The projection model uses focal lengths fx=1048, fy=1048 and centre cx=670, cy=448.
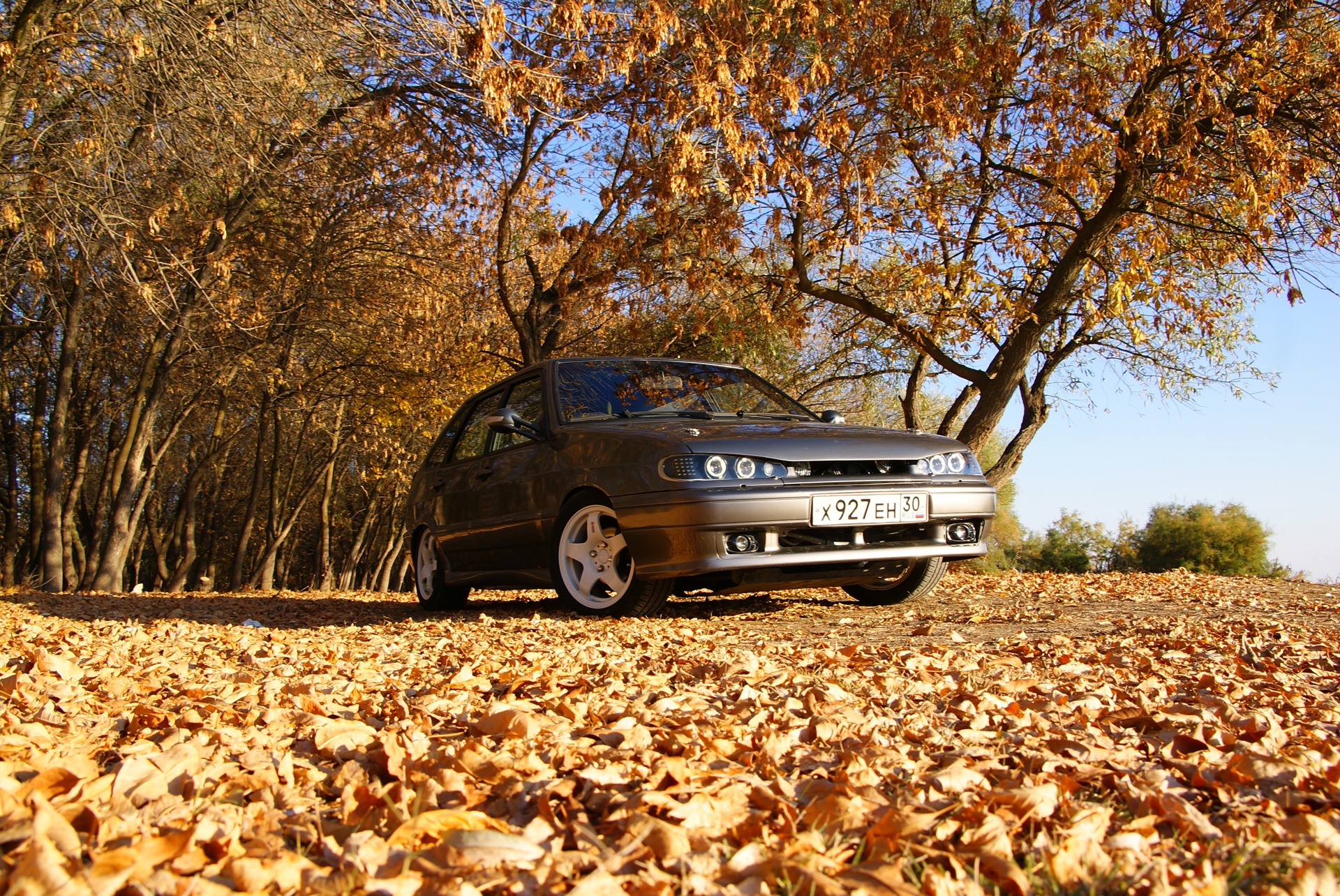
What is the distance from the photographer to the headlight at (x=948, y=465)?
5.79m

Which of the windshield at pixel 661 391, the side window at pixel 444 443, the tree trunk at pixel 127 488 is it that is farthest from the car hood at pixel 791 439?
the tree trunk at pixel 127 488

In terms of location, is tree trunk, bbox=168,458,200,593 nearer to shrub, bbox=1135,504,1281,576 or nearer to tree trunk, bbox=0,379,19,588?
tree trunk, bbox=0,379,19,588

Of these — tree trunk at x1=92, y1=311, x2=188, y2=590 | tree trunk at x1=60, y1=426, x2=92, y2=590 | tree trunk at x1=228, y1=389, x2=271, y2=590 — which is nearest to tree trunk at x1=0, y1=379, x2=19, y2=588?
tree trunk at x1=60, y1=426, x2=92, y2=590

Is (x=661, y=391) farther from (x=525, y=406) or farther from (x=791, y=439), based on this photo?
(x=791, y=439)

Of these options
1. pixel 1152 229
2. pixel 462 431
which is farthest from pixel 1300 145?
pixel 462 431

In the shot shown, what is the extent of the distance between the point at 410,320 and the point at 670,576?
11.6 metres

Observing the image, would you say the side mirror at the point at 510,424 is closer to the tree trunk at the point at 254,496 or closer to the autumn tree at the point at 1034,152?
the autumn tree at the point at 1034,152

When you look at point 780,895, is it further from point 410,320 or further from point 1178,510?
point 1178,510

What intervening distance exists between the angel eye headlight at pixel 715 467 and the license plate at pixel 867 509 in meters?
0.47

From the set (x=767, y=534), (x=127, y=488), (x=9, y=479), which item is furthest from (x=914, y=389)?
(x=9, y=479)

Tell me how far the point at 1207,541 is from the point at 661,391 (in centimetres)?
2508

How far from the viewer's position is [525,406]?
22.2ft

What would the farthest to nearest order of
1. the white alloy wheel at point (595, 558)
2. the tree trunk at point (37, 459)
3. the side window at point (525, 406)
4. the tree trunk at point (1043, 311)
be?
the tree trunk at point (37, 459)
the tree trunk at point (1043, 311)
the side window at point (525, 406)
the white alloy wheel at point (595, 558)

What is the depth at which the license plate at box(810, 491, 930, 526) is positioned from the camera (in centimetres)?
528
